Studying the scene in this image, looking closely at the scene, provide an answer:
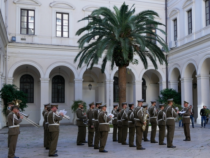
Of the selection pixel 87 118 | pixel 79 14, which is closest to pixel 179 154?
pixel 87 118

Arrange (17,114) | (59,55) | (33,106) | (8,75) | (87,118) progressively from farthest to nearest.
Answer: (33,106) → (59,55) → (8,75) → (87,118) → (17,114)

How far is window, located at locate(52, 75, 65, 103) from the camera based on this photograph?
27297 mm

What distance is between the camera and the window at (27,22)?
24.0 metres

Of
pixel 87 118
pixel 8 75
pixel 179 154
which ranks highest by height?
pixel 8 75

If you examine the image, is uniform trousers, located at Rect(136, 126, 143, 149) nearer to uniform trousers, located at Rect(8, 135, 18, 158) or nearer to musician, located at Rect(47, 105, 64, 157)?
musician, located at Rect(47, 105, 64, 157)

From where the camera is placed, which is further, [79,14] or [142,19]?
[79,14]

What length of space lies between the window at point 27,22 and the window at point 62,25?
205 cm

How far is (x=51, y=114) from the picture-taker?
10414 mm

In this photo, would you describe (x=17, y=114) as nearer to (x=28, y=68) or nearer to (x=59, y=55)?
(x=59, y=55)

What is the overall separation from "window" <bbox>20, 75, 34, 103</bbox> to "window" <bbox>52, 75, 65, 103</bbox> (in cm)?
188

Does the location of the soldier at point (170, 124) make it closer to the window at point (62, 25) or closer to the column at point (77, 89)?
the column at point (77, 89)

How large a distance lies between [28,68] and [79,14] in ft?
21.3

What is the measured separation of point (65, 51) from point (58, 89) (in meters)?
4.25

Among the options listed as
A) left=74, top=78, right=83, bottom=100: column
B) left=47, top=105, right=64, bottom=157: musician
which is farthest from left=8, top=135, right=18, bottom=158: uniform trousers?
left=74, top=78, right=83, bottom=100: column
